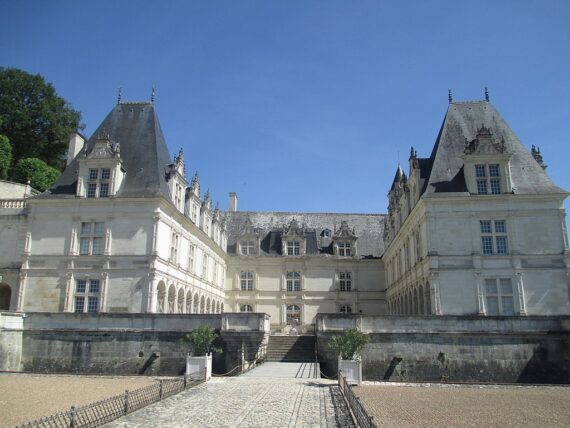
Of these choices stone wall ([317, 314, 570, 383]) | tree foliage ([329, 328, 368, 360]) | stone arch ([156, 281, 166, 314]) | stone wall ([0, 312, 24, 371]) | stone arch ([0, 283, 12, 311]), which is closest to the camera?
tree foliage ([329, 328, 368, 360])

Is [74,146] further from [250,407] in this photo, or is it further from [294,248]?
[250,407]

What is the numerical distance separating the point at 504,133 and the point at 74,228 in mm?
26212

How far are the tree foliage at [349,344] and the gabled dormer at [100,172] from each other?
15.8 meters

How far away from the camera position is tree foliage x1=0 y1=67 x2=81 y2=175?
45.4 meters

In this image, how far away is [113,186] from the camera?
28406 millimetres

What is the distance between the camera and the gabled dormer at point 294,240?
44000 millimetres

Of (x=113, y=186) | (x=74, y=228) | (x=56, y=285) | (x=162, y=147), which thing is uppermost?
(x=162, y=147)

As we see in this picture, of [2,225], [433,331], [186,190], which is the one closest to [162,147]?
[186,190]

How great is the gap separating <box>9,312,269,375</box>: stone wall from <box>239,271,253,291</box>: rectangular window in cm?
1964

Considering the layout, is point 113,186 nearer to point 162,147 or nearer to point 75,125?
point 162,147

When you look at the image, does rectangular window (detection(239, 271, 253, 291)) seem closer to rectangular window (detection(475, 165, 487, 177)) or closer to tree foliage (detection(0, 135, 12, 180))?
tree foliage (detection(0, 135, 12, 180))

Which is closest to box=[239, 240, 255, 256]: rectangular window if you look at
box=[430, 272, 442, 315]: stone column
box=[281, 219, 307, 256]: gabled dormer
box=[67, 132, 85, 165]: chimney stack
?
box=[281, 219, 307, 256]: gabled dormer

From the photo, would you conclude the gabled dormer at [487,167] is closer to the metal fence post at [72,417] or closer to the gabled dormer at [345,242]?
the gabled dormer at [345,242]

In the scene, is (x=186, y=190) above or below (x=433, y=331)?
above
